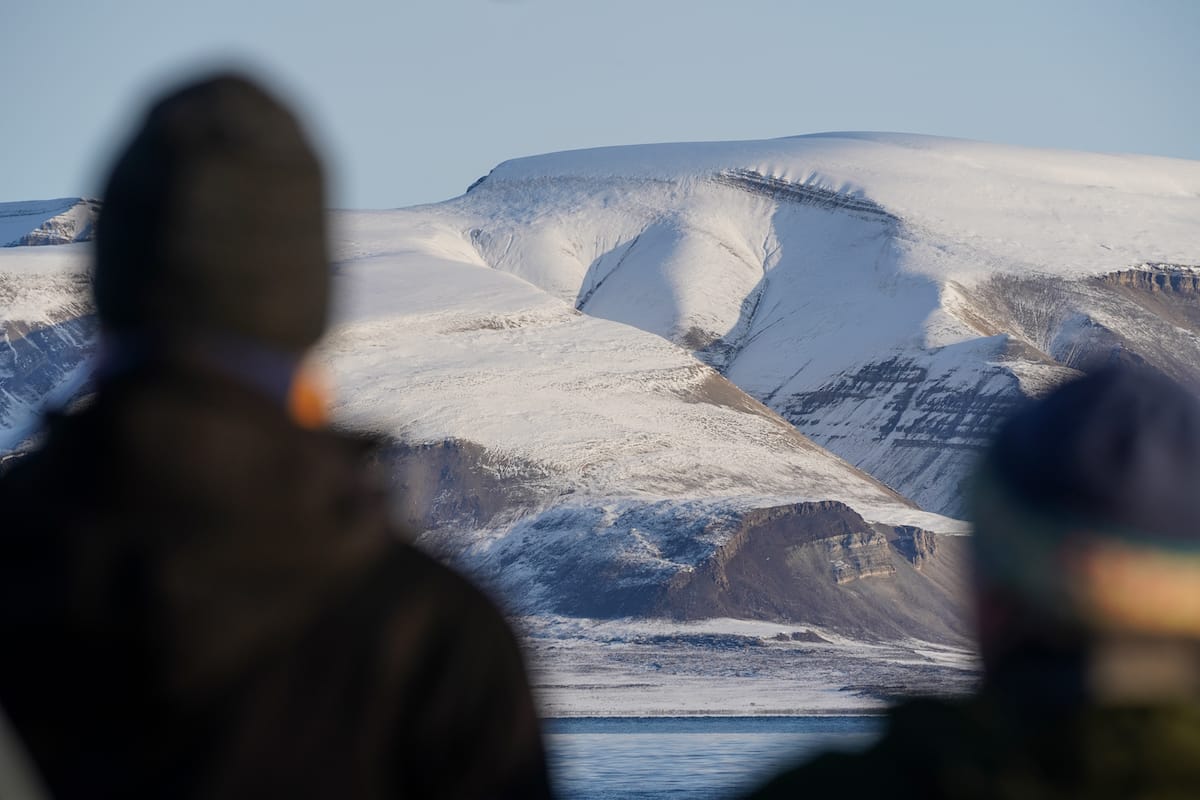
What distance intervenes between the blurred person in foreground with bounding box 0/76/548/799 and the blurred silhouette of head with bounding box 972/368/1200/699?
0.57 meters

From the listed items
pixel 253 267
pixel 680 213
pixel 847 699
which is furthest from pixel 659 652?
pixel 680 213

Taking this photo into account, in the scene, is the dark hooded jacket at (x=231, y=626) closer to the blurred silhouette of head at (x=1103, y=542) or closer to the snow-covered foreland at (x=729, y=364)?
the blurred silhouette of head at (x=1103, y=542)

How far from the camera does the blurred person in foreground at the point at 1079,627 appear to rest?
1.65m

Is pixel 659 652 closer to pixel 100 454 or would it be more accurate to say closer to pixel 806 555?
pixel 806 555

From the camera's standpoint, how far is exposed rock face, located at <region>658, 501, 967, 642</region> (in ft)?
251

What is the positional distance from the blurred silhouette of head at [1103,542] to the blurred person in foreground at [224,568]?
575 millimetres

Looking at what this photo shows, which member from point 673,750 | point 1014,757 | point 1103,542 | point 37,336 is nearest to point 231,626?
point 1014,757

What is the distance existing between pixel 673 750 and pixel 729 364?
85.2m

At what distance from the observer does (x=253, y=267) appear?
6.31 ft

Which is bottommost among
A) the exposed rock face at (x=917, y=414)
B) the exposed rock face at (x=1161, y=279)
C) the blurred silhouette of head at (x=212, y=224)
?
the exposed rock face at (x=917, y=414)

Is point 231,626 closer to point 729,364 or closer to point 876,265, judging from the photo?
point 729,364

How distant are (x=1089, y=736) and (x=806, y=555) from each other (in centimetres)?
7892

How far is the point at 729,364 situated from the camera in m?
129

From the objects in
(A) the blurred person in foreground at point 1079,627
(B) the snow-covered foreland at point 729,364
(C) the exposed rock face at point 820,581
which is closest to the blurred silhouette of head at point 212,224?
(A) the blurred person in foreground at point 1079,627
